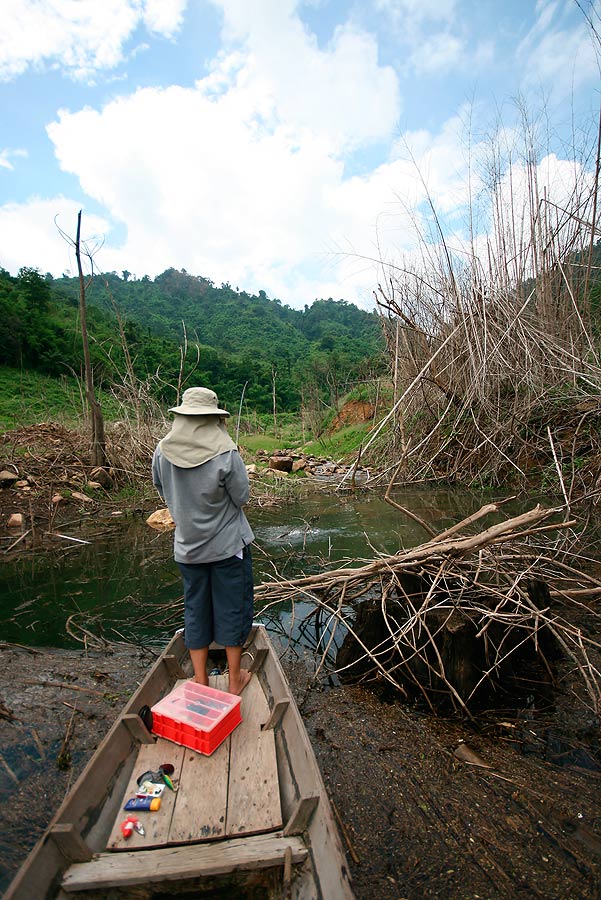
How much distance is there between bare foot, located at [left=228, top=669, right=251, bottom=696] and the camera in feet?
8.38

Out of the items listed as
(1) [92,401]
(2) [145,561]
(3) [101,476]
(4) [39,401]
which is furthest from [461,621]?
(4) [39,401]

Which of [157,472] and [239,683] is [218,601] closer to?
[239,683]

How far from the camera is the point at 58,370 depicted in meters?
22.2

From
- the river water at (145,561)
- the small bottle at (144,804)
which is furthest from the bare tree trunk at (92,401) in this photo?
the small bottle at (144,804)

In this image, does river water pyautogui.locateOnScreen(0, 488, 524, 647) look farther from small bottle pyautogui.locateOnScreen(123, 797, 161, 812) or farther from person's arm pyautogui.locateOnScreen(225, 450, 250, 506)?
small bottle pyautogui.locateOnScreen(123, 797, 161, 812)

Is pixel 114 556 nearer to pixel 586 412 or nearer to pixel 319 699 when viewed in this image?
pixel 319 699

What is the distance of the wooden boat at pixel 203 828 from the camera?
138 cm

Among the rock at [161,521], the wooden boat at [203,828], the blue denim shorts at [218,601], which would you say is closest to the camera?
the wooden boat at [203,828]

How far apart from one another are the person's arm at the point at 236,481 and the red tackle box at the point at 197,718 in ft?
3.08

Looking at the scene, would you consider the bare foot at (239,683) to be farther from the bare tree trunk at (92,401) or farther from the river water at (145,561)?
the bare tree trunk at (92,401)

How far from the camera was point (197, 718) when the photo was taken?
84.5 inches

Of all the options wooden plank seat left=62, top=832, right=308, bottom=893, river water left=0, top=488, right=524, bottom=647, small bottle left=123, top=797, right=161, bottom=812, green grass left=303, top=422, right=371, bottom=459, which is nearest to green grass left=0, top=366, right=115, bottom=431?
river water left=0, top=488, right=524, bottom=647

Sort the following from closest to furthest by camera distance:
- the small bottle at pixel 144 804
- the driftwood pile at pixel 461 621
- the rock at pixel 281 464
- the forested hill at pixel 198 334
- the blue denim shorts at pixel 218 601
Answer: the small bottle at pixel 144 804
the blue denim shorts at pixel 218 601
the driftwood pile at pixel 461 621
the rock at pixel 281 464
the forested hill at pixel 198 334

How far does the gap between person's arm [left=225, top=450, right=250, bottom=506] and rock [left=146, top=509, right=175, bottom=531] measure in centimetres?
519
